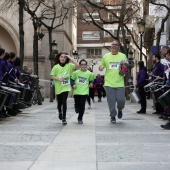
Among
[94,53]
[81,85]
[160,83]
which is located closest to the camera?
[81,85]

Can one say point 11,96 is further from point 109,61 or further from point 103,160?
point 103,160

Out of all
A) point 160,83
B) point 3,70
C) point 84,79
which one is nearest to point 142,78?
point 160,83

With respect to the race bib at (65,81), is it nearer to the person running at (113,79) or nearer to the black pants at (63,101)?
the black pants at (63,101)

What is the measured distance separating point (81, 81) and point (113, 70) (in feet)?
2.97

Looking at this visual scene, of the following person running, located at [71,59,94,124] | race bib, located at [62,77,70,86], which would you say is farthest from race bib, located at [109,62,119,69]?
race bib, located at [62,77,70,86]

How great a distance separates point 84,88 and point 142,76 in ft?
16.1

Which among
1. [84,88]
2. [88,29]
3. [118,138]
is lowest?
[118,138]

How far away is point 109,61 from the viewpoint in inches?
497

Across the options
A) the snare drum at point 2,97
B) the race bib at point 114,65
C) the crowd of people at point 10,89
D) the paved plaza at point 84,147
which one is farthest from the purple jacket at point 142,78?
the snare drum at point 2,97

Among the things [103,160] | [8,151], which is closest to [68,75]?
[8,151]

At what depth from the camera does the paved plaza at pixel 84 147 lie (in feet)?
21.4

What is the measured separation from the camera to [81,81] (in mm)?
12930

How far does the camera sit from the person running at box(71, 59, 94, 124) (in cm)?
1279

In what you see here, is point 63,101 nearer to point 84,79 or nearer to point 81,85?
point 81,85
